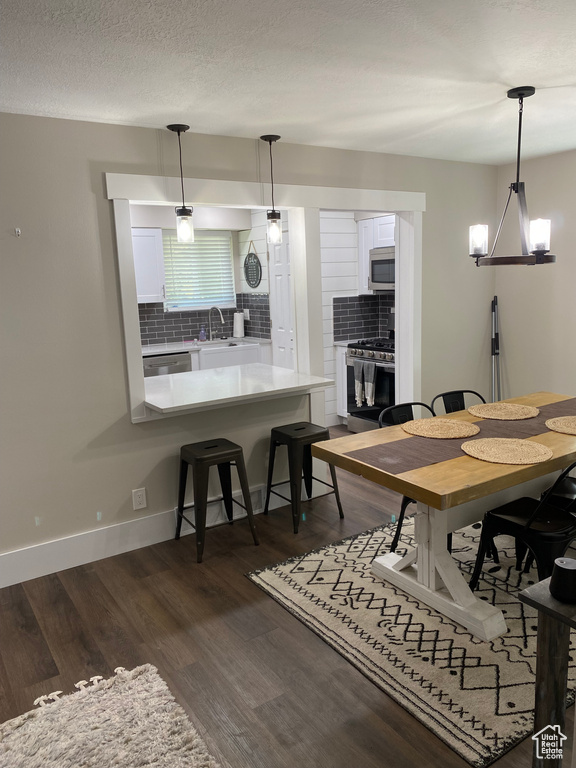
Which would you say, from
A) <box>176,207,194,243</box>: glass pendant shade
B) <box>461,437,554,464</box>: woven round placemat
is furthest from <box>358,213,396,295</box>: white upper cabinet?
<box>461,437,554,464</box>: woven round placemat

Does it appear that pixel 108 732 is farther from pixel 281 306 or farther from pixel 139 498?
pixel 281 306

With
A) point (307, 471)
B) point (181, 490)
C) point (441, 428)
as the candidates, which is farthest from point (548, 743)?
point (307, 471)

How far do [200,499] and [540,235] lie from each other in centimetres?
225

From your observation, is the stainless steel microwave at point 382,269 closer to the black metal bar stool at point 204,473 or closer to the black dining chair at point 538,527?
the black metal bar stool at point 204,473

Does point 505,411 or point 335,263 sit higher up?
point 335,263

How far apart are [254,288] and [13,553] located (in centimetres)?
406

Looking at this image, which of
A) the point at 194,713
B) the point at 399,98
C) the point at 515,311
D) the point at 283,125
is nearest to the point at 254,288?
the point at 515,311

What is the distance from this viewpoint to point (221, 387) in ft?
12.4

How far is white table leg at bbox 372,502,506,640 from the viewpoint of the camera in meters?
2.53

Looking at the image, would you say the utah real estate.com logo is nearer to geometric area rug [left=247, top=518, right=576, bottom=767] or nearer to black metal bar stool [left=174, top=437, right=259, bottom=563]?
geometric area rug [left=247, top=518, right=576, bottom=767]

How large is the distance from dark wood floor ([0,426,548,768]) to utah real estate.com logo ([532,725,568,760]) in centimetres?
35

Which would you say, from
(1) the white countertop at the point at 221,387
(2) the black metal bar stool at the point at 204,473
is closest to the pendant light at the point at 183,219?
(1) the white countertop at the point at 221,387

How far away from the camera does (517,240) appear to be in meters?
4.88

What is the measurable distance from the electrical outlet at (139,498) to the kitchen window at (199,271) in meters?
3.18
